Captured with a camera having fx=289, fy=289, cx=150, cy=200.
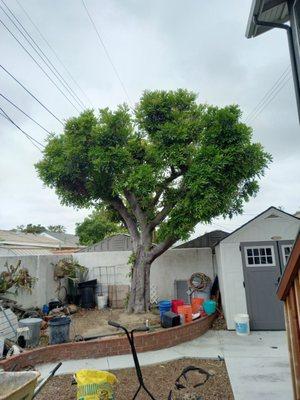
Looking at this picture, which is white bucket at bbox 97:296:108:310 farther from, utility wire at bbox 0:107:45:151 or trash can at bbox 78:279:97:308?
utility wire at bbox 0:107:45:151

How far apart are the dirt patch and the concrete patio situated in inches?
50.1

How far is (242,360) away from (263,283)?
2.72 meters

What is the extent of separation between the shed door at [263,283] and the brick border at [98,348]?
2276mm

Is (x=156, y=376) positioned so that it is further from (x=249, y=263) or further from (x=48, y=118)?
(x=48, y=118)

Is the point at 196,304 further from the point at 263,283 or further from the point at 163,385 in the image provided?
the point at 163,385

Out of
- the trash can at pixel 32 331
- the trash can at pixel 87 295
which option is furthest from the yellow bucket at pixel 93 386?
the trash can at pixel 87 295

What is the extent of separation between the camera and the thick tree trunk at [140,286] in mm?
8820

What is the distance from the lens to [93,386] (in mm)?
3529

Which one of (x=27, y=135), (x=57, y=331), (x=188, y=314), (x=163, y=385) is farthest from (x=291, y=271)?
(x=27, y=135)

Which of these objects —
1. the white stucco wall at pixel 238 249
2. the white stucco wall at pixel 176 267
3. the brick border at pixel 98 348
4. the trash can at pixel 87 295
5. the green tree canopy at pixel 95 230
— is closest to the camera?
the brick border at pixel 98 348

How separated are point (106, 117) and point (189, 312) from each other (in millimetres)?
5971

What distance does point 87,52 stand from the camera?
8.02 metres

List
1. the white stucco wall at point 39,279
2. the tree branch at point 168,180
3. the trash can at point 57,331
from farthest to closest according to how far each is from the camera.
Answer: the tree branch at point 168,180 < the white stucco wall at point 39,279 < the trash can at point 57,331

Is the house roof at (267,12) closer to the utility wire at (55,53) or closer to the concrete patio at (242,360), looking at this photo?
the concrete patio at (242,360)
